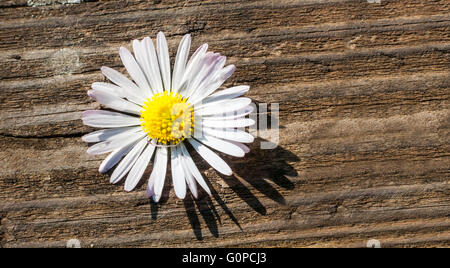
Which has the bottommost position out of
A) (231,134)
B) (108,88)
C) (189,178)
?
(189,178)

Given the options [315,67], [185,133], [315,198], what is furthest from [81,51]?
[315,198]

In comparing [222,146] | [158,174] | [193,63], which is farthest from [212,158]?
[193,63]

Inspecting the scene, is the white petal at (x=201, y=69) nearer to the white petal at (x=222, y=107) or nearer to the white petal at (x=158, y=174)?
the white petal at (x=222, y=107)

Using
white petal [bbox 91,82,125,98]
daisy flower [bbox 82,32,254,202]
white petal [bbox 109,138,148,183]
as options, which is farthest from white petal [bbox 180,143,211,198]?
white petal [bbox 91,82,125,98]

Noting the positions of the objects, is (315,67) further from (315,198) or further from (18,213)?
(18,213)

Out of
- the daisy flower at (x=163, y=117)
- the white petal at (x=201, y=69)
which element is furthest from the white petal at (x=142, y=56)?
the white petal at (x=201, y=69)

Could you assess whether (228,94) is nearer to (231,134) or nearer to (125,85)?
(231,134)
